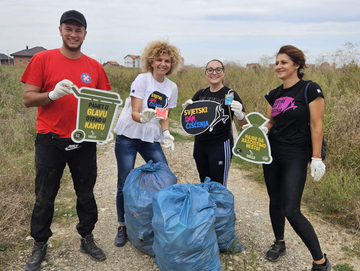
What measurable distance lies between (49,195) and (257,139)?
6.11 ft

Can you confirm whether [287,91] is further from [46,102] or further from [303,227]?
[46,102]

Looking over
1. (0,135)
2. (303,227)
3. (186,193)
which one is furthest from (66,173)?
(303,227)

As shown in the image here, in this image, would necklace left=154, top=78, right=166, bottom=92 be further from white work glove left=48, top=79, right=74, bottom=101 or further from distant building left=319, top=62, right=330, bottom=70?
distant building left=319, top=62, right=330, bottom=70

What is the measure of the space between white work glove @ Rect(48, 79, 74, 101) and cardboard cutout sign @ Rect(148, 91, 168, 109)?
816 millimetres

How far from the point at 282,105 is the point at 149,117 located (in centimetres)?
116

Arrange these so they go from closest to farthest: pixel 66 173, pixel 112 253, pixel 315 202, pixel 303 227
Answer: pixel 303 227, pixel 112 253, pixel 315 202, pixel 66 173

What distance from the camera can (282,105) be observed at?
229 cm

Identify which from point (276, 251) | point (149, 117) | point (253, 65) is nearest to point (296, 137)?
point (276, 251)

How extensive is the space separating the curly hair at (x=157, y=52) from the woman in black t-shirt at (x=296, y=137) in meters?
1.01

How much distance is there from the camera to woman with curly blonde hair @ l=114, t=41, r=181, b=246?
2.62m

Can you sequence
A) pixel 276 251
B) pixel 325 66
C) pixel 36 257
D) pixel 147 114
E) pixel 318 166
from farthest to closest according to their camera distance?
pixel 325 66 < pixel 276 251 < pixel 147 114 < pixel 36 257 < pixel 318 166

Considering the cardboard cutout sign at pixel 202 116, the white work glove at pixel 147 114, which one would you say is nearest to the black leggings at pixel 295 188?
the cardboard cutout sign at pixel 202 116

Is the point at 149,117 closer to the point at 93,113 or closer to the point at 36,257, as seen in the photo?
the point at 93,113

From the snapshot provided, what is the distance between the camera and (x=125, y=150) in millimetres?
2660
